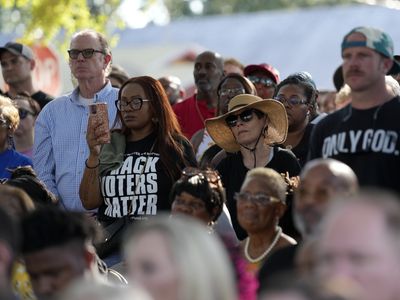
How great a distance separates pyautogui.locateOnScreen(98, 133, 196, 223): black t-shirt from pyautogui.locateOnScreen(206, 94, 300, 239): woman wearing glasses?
331 mm

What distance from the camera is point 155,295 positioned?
5.71 m

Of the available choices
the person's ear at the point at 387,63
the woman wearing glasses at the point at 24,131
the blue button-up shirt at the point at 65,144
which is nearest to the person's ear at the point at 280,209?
the person's ear at the point at 387,63

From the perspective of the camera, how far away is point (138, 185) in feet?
31.5

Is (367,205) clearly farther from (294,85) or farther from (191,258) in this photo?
(294,85)

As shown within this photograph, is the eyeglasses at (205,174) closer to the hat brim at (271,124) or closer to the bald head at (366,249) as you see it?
the hat brim at (271,124)

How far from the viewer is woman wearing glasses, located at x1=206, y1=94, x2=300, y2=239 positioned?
954 centimetres

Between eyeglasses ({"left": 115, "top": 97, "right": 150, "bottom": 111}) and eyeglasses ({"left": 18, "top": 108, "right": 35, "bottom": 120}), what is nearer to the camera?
eyeglasses ({"left": 115, "top": 97, "right": 150, "bottom": 111})

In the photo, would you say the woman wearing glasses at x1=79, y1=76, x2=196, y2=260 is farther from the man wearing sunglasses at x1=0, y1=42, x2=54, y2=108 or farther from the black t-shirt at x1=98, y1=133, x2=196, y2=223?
the man wearing sunglasses at x1=0, y1=42, x2=54, y2=108

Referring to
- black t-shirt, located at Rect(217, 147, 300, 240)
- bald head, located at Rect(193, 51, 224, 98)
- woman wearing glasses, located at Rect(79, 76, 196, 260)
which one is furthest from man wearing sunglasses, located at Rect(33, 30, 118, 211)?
bald head, located at Rect(193, 51, 224, 98)

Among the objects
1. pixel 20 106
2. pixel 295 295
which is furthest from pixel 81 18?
pixel 295 295

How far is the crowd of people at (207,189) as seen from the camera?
5535 mm

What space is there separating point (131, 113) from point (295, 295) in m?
5.23

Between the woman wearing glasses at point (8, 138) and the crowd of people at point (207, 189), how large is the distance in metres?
0.01

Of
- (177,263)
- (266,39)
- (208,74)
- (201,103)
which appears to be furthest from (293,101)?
(266,39)
